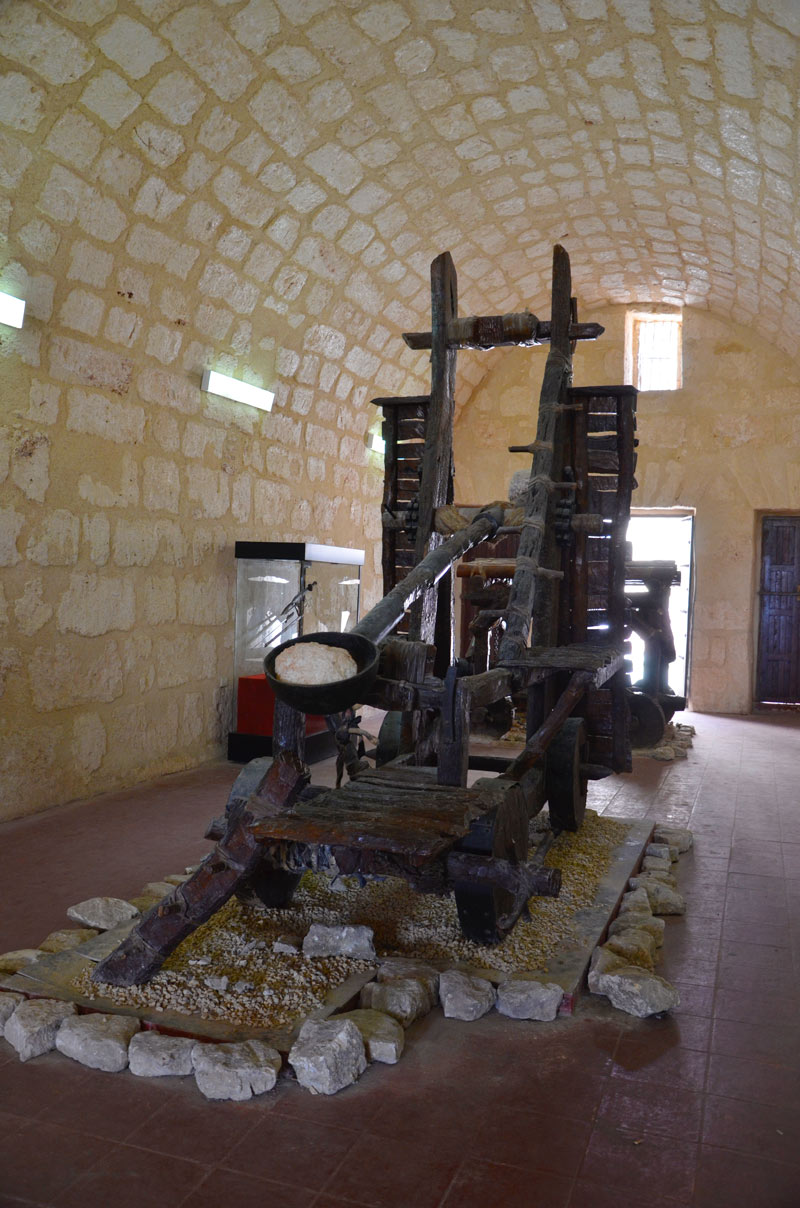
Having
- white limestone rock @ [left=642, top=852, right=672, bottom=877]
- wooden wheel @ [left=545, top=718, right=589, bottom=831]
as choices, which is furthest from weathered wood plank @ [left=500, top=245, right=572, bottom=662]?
white limestone rock @ [left=642, top=852, right=672, bottom=877]

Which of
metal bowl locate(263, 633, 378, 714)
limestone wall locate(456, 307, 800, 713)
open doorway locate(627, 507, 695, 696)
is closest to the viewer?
metal bowl locate(263, 633, 378, 714)

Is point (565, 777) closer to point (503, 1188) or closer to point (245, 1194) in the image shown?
point (503, 1188)

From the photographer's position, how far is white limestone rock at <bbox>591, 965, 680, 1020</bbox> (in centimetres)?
289

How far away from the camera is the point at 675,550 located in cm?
1107

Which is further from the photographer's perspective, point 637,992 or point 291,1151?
point 637,992

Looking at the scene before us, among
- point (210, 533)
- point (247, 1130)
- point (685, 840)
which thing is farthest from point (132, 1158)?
point (210, 533)

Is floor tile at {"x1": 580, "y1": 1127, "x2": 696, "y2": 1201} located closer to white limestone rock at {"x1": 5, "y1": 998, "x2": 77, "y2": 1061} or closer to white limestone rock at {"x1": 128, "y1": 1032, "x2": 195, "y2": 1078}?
white limestone rock at {"x1": 128, "y1": 1032, "x2": 195, "y2": 1078}

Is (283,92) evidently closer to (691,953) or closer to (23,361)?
(23,361)

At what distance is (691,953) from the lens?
3.43m

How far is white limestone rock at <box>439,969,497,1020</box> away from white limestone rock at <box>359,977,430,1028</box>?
6cm

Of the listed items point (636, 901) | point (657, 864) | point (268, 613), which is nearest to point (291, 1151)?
point (636, 901)

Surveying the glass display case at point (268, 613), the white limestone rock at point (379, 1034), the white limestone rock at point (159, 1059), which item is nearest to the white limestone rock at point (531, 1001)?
the white limestone rock at point (379, 1034)

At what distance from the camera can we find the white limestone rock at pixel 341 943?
309cm

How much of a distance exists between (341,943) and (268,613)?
13.2 feet
